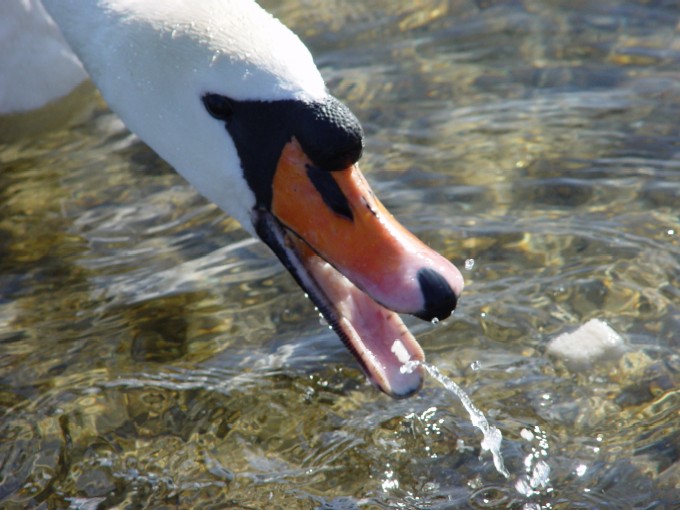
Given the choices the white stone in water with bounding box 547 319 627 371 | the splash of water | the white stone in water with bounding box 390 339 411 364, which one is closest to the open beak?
the white stone in water with bounding box 390 339 411 364

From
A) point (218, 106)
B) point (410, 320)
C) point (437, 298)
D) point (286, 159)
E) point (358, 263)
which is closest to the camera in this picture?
point (437, 298)

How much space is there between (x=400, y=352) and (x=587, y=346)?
118cm

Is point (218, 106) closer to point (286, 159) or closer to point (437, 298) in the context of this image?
point (286, 159)

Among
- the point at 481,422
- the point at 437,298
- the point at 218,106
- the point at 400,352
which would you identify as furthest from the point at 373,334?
the point at 218,106

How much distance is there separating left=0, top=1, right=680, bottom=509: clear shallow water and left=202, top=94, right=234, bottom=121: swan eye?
115 centimetres

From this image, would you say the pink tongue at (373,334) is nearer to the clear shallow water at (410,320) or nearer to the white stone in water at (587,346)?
the clear shallow water at (410,320)

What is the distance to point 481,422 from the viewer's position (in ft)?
13.9

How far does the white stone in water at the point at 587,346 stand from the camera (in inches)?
180

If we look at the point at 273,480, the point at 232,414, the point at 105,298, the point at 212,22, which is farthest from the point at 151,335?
the point at 212,22

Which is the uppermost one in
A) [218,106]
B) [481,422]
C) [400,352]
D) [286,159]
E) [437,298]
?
[218,106]

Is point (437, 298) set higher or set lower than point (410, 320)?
higher

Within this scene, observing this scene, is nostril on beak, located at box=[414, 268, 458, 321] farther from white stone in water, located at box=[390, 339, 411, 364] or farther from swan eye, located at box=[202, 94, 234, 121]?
swan eye, located at box=[202, 94, 234, 121]

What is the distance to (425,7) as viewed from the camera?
314 inches

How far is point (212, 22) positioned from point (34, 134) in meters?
3.39
